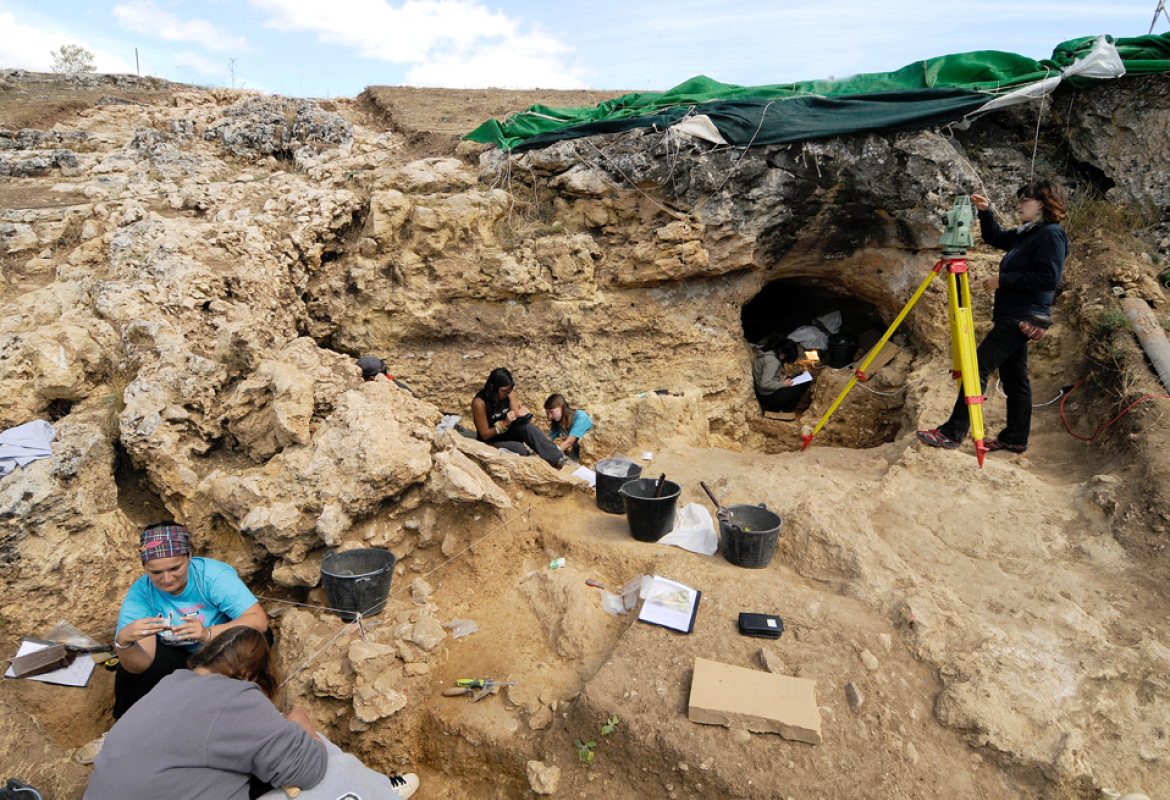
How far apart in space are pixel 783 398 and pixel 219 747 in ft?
22.8

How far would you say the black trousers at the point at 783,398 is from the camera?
25.2 feet

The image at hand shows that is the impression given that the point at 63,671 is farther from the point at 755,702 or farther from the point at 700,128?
the point at 700,128

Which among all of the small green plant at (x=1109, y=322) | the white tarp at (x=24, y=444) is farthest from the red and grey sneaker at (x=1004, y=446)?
the white tarp at (x=24, y=444)

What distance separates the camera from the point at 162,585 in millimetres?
2971

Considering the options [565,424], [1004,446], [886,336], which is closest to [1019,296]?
[886,336]

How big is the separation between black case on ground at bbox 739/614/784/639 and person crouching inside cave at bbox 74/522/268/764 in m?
2.56

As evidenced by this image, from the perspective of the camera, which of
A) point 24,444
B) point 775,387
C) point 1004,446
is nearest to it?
point 24,444

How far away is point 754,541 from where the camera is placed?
147 inches

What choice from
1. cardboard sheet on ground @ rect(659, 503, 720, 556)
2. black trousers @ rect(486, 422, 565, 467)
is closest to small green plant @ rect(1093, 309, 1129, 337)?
cardboard sheet on ground @ rect(659, 503, 720, 556)

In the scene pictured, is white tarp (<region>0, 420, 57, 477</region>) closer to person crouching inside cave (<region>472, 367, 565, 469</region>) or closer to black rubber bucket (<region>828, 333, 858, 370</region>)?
person crouching inside cave (<region>472, 367, 565, 469</region>)

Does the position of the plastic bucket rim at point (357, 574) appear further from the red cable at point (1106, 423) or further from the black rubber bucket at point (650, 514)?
the red cable at point (1106, 423)

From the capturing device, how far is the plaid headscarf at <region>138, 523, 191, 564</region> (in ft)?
9.57

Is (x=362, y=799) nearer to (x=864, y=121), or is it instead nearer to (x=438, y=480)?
(x=438, y=480)

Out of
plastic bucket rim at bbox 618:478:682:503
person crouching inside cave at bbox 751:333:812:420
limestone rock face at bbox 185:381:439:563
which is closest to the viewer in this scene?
limestone rock face at bbox 185:381:439:563
